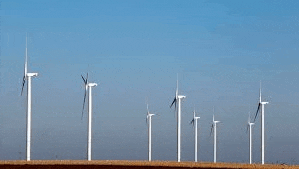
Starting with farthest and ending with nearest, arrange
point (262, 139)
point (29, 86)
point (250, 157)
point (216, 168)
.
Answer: point (250, 157) → point (262, 139) → point (29, 86) → point (216, 168)

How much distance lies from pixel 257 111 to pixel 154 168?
4347 cm

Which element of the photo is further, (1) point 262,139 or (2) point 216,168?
(1) point 262,139

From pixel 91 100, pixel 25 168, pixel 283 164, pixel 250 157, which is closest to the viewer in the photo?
pixel 25 168

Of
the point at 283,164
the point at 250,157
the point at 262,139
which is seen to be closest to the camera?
the point at 283,164

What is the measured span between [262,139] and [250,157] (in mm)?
7979

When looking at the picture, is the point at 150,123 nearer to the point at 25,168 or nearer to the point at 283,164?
the point at 283,164

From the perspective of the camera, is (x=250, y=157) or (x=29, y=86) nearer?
(x=29, y=86)

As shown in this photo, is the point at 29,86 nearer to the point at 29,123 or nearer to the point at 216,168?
the point at 29,123

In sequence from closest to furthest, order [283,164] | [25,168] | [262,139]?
[25,168] < [283,164] < [262,139]

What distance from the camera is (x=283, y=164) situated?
273 feet

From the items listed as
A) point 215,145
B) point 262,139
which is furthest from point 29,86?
point 215,145

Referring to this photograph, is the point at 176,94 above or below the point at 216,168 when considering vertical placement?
above

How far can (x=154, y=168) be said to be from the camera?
237ft

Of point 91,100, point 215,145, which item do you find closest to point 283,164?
point 91,100
